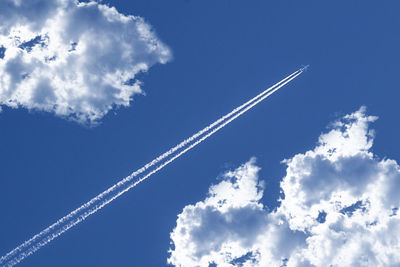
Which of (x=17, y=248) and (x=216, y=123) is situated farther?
(x=216, y=123)

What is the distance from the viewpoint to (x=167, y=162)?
3408 inches

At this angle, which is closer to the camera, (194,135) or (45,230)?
Result: (45,230)

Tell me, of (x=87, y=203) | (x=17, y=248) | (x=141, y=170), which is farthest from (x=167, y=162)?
(x=17, y=248)

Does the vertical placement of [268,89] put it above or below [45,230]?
above

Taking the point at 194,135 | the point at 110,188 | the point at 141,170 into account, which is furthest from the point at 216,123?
the point at 110,188

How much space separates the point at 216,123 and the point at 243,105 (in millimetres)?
7721

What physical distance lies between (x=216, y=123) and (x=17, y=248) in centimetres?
5166

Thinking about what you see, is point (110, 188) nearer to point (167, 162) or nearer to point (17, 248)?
point (167, 162)

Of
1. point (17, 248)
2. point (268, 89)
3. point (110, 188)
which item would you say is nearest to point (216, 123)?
point (268, 89)

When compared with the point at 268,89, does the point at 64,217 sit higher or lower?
lower

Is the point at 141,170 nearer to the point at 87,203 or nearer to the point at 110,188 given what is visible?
the point at 110,188

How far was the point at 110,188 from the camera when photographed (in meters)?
84.4

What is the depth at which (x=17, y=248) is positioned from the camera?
81062 millimetres

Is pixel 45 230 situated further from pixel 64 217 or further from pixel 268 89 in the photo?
pixel 268 89
